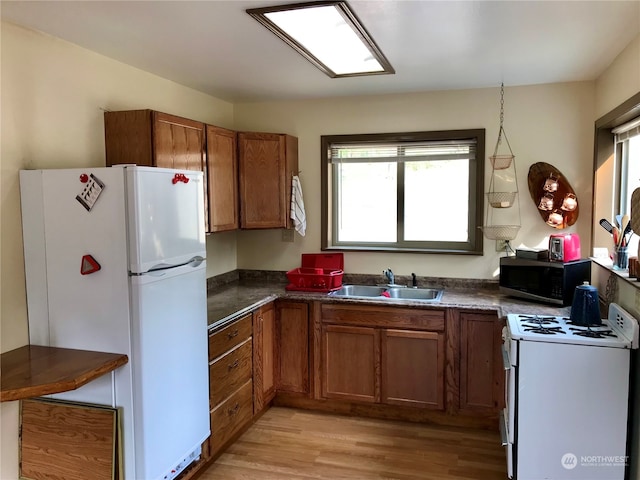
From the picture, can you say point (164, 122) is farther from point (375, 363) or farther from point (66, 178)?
point (375, 363)

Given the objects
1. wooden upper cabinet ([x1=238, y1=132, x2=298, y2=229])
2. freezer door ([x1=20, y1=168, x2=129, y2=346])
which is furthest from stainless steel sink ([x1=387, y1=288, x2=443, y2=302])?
freezer door ([x1=20, y1=168, x2=129, y2=346])

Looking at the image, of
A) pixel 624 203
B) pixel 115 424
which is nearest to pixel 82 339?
pixel 115 424

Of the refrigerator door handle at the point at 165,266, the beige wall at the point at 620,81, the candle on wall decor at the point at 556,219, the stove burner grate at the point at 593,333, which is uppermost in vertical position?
the beige wall at the point at 620,81

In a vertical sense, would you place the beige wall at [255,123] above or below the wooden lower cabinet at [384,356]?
above

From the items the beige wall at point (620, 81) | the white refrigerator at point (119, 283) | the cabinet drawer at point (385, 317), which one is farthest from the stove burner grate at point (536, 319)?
the white refrigerator at point (119, 283)

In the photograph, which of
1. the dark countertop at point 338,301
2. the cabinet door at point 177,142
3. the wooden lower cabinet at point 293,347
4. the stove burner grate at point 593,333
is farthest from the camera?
Answer: the wooden lower cabinet at point 293,347

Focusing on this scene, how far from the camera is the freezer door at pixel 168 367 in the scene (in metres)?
2.30

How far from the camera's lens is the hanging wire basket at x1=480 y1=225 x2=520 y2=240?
3654 mm

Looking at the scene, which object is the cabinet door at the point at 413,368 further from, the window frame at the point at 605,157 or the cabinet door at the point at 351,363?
the window frame at the point at 605,157

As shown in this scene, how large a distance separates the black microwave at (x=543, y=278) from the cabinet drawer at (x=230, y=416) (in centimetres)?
193

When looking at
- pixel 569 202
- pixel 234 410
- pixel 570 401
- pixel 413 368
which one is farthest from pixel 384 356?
pixel 569 202

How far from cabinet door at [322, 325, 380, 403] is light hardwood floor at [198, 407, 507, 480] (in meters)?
0.20

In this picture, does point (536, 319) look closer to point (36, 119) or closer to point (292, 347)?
point (292, 347)

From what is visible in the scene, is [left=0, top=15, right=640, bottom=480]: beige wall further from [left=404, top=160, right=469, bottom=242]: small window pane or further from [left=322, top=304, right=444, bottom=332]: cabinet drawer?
[left=322, top=304, right=444, bottom=332]: cabinet drawer
